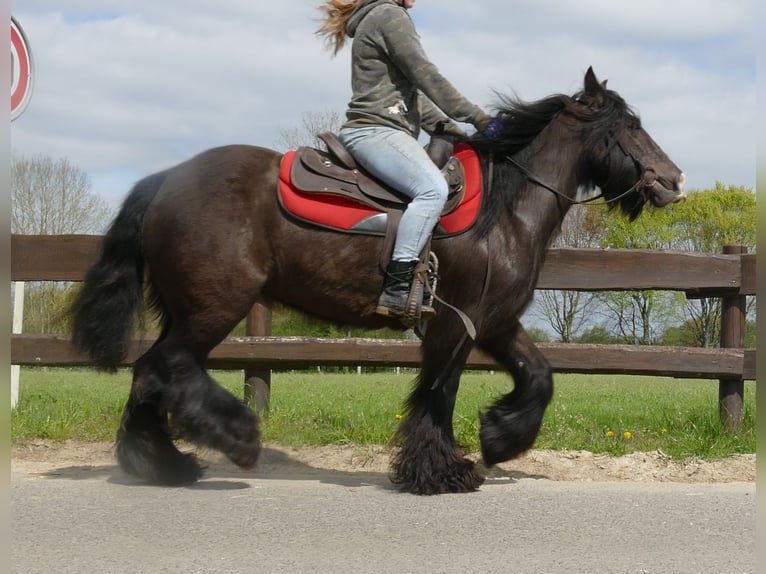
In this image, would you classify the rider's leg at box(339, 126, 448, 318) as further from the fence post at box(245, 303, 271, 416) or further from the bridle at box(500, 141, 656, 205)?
the fence post at box(245, 303, 271, 416)

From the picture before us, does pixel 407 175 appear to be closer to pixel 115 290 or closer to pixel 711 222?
pixel 115 290

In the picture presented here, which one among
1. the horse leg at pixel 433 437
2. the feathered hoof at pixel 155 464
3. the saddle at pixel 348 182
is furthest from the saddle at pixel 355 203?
the feathered hoof at pixel 155 464

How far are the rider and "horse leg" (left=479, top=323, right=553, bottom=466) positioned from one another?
817mm

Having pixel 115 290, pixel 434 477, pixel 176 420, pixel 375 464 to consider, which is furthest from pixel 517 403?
pixel 115 290

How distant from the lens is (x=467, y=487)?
5730 millimetres

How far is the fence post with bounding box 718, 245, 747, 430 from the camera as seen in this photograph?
791cm

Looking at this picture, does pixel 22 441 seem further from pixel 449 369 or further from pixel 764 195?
pixel 764 195

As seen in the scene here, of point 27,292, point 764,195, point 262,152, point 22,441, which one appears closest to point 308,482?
point 262,152

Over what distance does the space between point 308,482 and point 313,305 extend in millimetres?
1205

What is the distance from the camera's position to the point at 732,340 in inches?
320

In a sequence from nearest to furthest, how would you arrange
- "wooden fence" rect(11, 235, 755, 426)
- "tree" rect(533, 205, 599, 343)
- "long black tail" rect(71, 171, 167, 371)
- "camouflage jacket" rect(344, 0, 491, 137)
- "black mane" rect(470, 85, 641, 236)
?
"camouflage jacket" rect(344, 0, 491, 137), "long black tail" rect(71, 171, 167, 371), "black mane" rect(470, 85, 641, 236), "wooden fence" rect(11, 235, 755, 426), "tree" rect(533, 205, 599, 343)

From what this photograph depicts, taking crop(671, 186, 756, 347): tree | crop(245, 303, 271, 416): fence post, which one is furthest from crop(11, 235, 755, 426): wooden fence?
crop(671, 186, 756, 347): tree

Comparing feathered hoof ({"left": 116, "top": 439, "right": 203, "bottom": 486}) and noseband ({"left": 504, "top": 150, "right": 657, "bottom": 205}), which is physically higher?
noseband ({"left": 504, "top": 150, "right": 657, "bottom": 205})

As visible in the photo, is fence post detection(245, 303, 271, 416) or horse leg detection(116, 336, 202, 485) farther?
fence post detection(245, 303, 271, 416)
